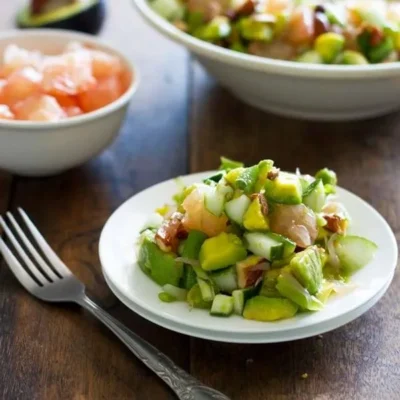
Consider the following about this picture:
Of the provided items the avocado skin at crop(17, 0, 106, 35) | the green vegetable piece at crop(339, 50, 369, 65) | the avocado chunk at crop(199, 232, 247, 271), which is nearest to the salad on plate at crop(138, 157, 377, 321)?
the avocado chunk at crop(199, 232, 247, 271)

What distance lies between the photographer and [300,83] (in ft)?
4.62

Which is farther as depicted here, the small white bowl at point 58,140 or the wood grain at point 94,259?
the small white bowl at point 58,140

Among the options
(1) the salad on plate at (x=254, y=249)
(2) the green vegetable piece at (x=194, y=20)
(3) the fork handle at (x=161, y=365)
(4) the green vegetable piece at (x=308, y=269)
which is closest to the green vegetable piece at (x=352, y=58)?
(2) the green vegetable piece at (x=194, y=20)

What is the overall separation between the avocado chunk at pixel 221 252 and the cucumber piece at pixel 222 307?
0.04 m

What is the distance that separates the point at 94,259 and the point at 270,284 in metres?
0.33

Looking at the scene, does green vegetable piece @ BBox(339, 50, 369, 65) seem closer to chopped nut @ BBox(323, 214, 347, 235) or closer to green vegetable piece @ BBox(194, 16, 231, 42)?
green vegetable piece @ BBox(194, 16, 231, 42)

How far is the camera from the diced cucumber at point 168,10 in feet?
5.35

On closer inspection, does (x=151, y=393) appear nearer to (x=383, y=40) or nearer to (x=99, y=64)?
(x=99, y=64)

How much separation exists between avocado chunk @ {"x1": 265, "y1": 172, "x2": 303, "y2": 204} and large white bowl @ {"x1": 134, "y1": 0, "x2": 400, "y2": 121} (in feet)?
1.30

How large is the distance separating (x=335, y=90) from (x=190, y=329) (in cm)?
61

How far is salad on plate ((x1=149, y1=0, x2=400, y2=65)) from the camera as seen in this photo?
1473mm

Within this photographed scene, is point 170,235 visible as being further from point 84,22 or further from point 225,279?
point 84,22

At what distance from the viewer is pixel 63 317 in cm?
110

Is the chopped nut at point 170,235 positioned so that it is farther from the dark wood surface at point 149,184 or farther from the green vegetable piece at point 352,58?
the green vegetable piece at point 352,58
